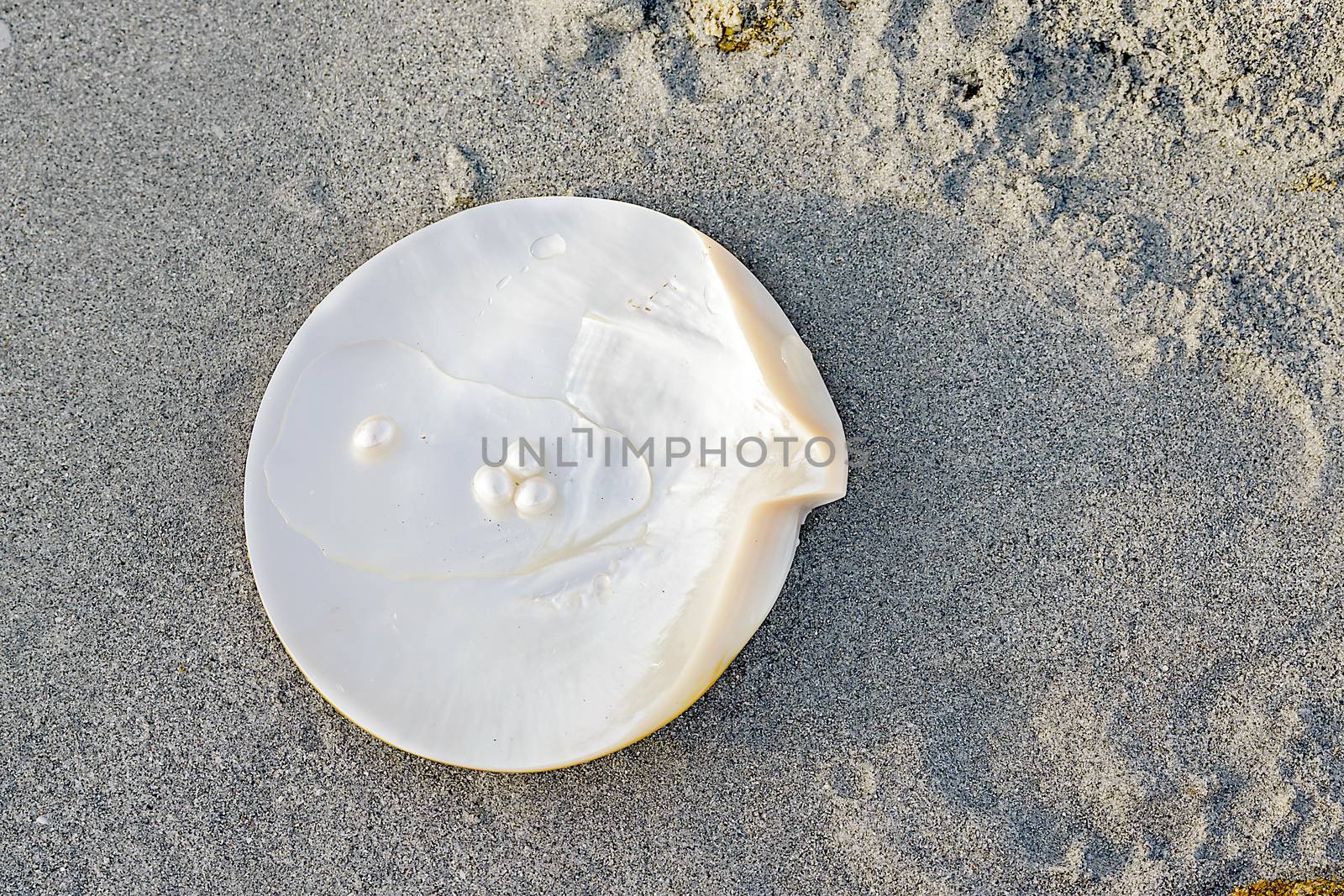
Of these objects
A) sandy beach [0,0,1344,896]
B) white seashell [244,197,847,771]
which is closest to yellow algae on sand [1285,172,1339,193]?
sandy beach [0,0,1344,896]

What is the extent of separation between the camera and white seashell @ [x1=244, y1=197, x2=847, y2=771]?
4.57 feet

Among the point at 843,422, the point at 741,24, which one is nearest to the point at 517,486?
the point at 843,422

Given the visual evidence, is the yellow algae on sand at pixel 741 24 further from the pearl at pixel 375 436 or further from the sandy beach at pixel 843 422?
the pearl at pixel 375 436

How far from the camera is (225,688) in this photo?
1.65m

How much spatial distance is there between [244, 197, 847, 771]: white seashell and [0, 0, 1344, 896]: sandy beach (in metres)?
0.23

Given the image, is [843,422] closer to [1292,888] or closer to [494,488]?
[494,488]

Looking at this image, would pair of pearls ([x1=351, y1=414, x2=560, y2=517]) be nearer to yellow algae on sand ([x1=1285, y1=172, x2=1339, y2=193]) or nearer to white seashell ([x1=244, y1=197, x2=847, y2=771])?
white seashell ([x1=244, y1=197, x2=847, y2=771])

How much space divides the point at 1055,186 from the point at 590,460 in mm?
908

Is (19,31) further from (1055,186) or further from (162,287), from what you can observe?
(1055,186)

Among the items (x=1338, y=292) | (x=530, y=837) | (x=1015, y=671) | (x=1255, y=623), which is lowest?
(x=530, y=837)

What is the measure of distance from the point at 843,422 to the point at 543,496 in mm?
550

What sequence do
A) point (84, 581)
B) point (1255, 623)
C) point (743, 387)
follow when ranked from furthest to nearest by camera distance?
point (84, 581) < point (1255, 623) < point (743, 387)

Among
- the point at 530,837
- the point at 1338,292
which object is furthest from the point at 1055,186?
the point at 530,837

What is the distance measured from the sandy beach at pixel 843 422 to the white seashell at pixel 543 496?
0.75 feet
